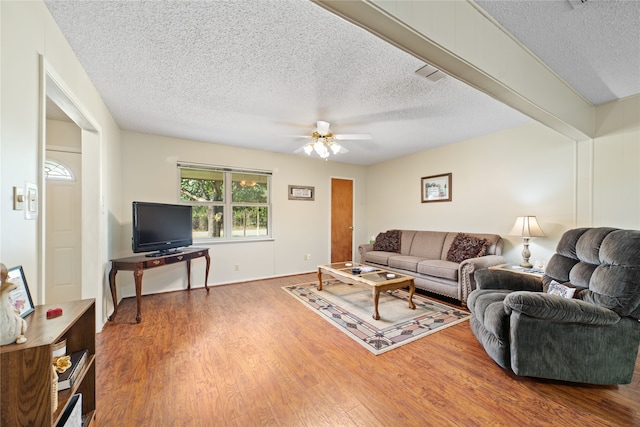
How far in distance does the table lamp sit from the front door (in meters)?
5.54

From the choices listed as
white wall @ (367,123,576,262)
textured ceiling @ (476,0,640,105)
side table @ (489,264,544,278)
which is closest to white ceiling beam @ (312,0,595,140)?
textured ceiling @ (476,0,640,105)

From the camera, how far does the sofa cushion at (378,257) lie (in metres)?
4.35

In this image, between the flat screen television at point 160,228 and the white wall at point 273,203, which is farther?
the white wall at point 273,203

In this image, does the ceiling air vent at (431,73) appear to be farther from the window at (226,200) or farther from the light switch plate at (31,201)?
the window at (226,200)

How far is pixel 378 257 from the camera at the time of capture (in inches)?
177

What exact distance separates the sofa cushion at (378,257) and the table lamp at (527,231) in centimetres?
184

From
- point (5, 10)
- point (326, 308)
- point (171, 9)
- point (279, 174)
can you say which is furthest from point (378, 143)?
point (5, 10)

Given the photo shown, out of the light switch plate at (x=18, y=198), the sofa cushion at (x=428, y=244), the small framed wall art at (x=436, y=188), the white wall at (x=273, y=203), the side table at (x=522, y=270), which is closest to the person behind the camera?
the light switch plate at (x=18, y=198)

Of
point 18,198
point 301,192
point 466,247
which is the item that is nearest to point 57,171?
point 18,198

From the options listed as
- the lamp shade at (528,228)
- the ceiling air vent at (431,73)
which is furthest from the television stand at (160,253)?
the lamp shade at (528,228)

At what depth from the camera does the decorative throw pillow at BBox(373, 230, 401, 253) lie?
4.76 meters

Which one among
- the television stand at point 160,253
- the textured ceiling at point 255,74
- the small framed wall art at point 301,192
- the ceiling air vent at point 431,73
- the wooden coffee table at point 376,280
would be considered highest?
the textured ceiling at point 255,74

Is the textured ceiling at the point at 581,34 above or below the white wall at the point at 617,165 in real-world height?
above

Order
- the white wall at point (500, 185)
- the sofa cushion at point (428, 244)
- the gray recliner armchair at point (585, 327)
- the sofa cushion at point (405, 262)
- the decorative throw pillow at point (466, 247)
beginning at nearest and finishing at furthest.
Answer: the gray recliner armchair at point (585, 327), the white wall at point (500, 185), the decorative throw pillow at point (466, 247), the sofa cushion at point (405, 262), the sofa cushion at point (428, 244)
